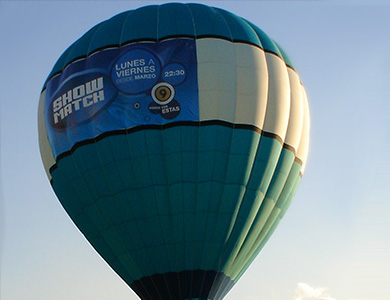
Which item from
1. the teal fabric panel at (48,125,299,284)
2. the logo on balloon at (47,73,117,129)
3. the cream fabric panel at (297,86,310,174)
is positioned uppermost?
the logo on balloon at (47,73,117,129)

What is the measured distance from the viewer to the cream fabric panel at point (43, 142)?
75.5 ft

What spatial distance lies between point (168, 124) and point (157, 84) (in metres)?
0.92

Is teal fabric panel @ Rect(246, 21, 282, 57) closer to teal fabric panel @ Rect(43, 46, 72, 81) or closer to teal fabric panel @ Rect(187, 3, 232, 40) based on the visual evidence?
teal fabric panel @ Rect(187, 3, 232, 40)

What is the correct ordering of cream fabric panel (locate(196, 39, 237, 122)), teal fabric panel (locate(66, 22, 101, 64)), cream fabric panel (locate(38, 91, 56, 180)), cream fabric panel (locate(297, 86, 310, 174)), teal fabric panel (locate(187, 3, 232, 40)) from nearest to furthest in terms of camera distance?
cream fabric panel (locate(196, 39, 237, 122)), teal fabric panel (locate(187, 3, 232, 40)), teal fabric panel (locate(66, 22, 101, 64)), cream fabric panel (locate(38, 91, 56, 180)), cream fabric panel (locate(297, 86, 310, 174))

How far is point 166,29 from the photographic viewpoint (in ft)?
72.3

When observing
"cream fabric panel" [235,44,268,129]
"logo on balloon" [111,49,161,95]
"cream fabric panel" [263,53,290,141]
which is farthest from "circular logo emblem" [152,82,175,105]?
"cream fabric panel" [263,53,290,141]

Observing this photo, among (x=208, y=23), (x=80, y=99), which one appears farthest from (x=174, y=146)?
(x=208, y=23)

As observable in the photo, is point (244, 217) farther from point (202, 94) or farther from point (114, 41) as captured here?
point (114, 41)

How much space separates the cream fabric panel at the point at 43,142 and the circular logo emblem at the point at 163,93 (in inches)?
123

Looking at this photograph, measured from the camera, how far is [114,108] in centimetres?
2147

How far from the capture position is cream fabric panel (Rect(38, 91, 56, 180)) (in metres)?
23.0

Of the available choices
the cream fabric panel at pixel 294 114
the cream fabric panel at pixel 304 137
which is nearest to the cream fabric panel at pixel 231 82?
the cream fabric panel at pixel 294 114

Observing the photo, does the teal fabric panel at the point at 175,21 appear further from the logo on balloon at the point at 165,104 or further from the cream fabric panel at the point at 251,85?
the logo on balloon at the point at 165,104

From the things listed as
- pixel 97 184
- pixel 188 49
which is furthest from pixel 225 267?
pixel 188 49
